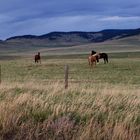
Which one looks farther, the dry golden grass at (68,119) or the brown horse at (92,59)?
the brown horse at (92,59)

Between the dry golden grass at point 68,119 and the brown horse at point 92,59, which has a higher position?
the dry golden grass at point 68,119

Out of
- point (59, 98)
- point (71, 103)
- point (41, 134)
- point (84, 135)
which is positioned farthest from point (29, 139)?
point (59, 98)

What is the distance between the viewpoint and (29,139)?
8672mm

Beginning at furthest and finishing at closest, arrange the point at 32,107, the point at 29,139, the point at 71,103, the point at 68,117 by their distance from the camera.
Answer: the point at 71,103
the point at 32,107
the point at 68,117
the point at 29,139

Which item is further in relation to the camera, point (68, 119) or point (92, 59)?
point (92, 59)

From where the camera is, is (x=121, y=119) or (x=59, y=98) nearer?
(x=121, y=119)

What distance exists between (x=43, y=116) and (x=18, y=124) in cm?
70

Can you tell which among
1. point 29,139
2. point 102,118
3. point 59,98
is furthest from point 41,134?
point 59,98

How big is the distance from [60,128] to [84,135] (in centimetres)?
49

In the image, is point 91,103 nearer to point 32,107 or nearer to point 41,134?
point 32,107

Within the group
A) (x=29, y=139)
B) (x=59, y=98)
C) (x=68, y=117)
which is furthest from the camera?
(x=59, y=98)

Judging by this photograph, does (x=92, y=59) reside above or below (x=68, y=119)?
below

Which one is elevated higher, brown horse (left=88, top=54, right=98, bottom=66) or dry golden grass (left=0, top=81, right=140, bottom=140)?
dry golden grass (left=0, top=81, right=140, bottom=140)

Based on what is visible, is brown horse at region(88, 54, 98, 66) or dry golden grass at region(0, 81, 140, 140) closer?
dry golden grass at region(0, 81, 140, 140)
